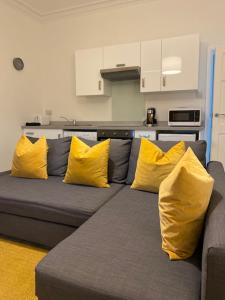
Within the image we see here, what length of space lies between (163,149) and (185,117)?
4.76ft

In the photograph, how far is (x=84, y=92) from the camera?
4.05 meters

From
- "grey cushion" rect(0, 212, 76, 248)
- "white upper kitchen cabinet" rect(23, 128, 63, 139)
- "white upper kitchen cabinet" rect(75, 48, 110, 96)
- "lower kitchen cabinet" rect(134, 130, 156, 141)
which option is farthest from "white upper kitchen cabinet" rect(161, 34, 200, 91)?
"grey cushion" rect(0, 212, 76, 248)

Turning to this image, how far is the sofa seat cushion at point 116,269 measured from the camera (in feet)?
3.05

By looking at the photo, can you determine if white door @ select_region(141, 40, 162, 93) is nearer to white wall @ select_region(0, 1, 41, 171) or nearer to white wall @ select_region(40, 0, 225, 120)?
white wall @ select_region(40, 0, 225, 120)

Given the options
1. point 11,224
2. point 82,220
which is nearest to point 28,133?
point 11,224

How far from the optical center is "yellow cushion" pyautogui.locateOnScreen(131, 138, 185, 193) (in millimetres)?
1890

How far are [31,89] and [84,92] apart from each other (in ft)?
3.40

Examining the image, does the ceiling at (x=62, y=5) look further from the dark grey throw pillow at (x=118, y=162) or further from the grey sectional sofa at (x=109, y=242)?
the grey sectional sofa at (x=109, y=242)

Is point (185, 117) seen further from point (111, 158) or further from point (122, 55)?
point (111, 158)

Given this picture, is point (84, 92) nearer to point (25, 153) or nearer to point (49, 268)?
point (25, 153)

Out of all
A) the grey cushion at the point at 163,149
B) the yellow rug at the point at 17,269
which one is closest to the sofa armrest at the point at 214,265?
the yellow rug at the point at 17,269

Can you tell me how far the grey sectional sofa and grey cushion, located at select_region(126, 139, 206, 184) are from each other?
1 cm

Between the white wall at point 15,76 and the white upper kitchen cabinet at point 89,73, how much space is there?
902mm

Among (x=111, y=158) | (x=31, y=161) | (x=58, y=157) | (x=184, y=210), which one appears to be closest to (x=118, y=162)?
(x=111, y=158)
